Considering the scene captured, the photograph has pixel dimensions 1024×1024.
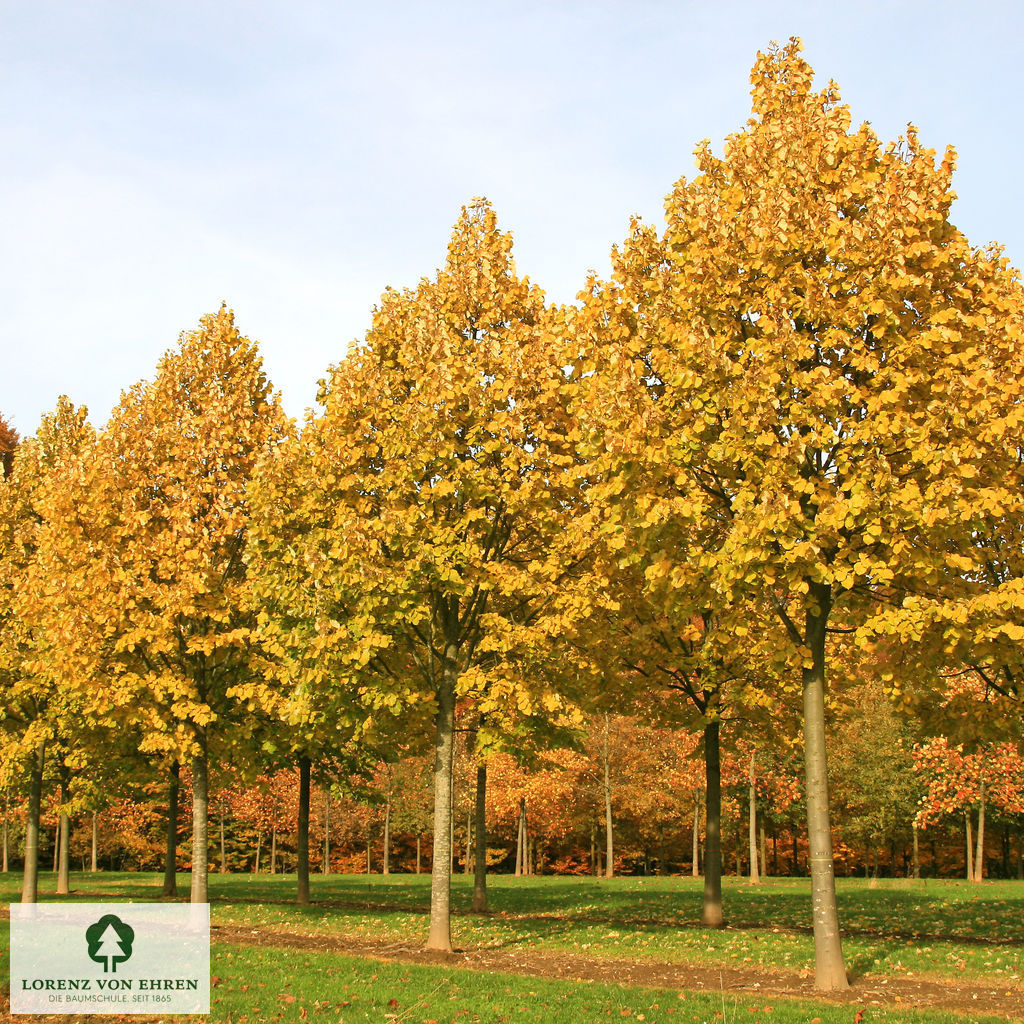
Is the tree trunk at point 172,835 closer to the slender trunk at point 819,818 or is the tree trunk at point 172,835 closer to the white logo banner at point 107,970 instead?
the white logo banner at point 107,970

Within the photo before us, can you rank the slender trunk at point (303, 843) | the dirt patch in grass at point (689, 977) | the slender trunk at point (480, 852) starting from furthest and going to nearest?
1. the slender trunk at point (303, 843)
2. the slender trunk at point (480, 852)
3. the dirt patch in grass at point (689, 977)

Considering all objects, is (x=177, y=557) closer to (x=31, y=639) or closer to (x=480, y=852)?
(x=31, y=639)

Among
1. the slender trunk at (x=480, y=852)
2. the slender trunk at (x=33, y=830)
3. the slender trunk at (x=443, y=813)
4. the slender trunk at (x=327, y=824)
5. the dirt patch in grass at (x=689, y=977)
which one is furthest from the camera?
the slender trunk at (x=327, y=824)

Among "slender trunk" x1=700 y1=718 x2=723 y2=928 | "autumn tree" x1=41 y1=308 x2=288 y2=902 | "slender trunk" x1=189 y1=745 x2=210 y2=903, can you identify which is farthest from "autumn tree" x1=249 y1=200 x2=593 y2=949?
"slender trunk" x1=189 y1=745 x2=210 y2=903

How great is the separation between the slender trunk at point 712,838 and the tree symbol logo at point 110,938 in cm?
992

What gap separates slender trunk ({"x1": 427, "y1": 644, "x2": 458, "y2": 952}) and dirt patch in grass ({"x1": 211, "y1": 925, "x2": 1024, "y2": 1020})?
41 cm

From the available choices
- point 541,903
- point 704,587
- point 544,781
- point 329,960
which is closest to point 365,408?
point 704,587

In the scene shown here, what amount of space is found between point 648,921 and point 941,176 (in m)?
14.4

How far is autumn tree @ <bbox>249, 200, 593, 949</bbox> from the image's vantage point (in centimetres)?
1289

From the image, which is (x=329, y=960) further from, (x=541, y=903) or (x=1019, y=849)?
(x=1019, y=849)

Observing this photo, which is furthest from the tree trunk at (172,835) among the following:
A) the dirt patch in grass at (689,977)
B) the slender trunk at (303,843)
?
the dirt patch in grass at (689,977)

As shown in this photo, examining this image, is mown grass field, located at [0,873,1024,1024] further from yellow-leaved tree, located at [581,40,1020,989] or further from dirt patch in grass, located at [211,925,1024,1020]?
yellow-leaved tree, located at [581,40,1020,989]

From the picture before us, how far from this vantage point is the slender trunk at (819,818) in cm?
1022

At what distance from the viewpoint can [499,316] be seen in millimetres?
14531
